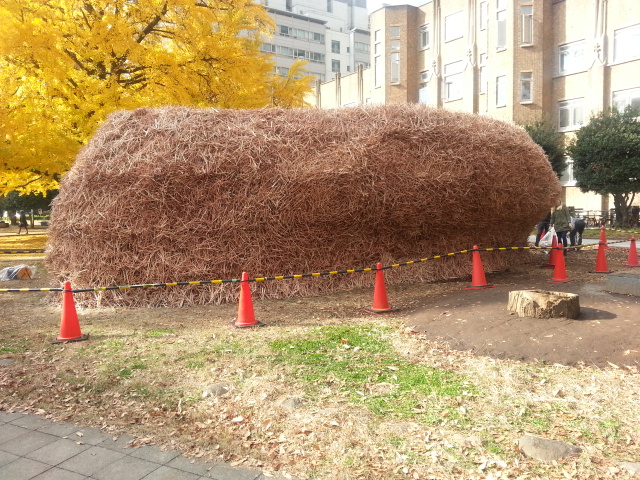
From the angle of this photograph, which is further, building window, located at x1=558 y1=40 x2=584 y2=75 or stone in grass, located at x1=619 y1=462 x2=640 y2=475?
building window, located at x1=558 y1=40 x2=584 y2=75

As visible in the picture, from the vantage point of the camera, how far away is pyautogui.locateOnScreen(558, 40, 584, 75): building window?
29.0m

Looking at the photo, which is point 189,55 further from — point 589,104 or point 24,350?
point 589,104

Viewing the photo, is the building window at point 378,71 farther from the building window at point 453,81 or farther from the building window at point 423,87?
the building window at point 453,81

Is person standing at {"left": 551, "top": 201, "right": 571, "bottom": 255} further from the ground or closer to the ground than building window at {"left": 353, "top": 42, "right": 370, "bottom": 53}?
closer to the ground

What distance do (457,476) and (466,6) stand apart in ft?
117

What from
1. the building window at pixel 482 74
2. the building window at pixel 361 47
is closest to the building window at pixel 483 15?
the building window at pixel 482 74

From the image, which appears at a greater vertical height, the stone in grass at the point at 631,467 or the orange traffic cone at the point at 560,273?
the orange traffic cone at the point at 560,273

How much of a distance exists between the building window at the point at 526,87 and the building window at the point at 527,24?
183 cm

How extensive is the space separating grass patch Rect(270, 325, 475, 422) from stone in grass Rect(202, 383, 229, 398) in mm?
637

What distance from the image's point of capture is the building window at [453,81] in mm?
34938

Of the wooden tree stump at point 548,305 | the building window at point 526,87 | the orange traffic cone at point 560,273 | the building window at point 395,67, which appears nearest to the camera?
the wooden tree stump at point 548,305

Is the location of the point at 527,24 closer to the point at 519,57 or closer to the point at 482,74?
the point at 519,57

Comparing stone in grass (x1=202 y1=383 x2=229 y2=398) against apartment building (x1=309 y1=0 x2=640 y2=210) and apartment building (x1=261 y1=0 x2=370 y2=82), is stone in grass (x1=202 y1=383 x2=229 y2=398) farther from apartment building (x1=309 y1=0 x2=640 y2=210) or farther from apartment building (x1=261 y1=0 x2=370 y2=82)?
apartment building (x1=261 y1=0 x2=370 y2=82)

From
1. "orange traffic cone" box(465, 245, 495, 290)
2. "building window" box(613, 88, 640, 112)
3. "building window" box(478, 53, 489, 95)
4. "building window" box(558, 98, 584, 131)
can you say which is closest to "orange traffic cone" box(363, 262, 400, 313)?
"orange traffic cone" box(465, 245, 495, 290)
